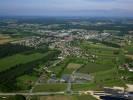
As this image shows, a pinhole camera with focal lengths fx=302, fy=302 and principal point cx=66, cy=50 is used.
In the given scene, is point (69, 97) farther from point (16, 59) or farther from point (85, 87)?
point (16, 59)

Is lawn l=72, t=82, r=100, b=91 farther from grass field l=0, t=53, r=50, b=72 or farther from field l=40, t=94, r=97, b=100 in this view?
grass field l=0, t=53, r=50, b=72

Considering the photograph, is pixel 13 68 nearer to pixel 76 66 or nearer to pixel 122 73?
pixel 76 66

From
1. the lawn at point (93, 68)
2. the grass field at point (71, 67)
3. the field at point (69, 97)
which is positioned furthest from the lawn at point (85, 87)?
the lawn at point (93, 68)

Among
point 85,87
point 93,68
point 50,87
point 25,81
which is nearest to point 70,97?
point 85,87

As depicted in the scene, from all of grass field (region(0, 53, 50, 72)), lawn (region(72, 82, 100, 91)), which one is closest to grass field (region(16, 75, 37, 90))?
grass field (region(0, 53, 50, 72))

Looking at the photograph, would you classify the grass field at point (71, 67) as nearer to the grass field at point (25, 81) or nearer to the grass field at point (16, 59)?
the grass field at point (25, 81)

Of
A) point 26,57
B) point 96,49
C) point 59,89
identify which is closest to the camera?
point 59,89

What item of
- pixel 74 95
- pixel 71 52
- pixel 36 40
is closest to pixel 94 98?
pixel 74 95

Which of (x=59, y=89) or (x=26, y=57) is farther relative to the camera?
(x=26, y=57)

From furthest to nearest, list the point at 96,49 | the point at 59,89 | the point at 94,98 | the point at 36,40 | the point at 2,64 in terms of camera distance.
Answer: the point at 36,40 → the point at 96,49 → the point at 2,64 → the point at 59,89 → the point at 94,98
